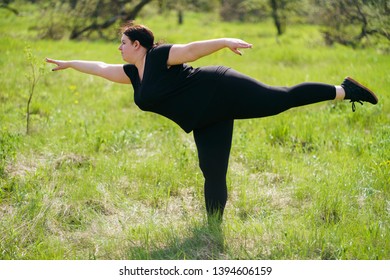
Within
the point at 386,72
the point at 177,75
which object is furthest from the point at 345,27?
the point at 177,75

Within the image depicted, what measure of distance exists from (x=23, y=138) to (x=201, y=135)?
9.05 feet

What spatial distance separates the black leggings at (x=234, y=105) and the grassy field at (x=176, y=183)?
539 mm

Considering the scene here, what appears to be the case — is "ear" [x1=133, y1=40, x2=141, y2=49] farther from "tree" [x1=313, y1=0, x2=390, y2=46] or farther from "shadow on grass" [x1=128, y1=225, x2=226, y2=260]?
"tree" [x1=313, y1=0, x2=390, y2=46]

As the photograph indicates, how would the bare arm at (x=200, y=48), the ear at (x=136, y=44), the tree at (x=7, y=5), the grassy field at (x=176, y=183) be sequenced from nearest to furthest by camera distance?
the bare arm at (x=200, y=48)
the grassy field at (x=176, y=183)
the ear at (x=136, y=44)
the tree at (x=7, y=5)

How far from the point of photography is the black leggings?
11.7ft

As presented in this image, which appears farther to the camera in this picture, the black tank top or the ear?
the ear

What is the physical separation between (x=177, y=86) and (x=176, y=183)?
1.37m

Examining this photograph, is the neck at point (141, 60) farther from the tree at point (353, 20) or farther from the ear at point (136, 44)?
the tree at point (353, 20)

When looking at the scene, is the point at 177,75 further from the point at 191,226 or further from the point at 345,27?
the point at 345,27

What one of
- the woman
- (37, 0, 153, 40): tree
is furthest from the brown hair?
(37, 0, 153, 40): tree

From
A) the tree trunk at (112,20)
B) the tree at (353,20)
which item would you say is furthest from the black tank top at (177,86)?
the tree trunk at (112,20)

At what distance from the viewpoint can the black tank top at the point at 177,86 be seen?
3557 millimetres

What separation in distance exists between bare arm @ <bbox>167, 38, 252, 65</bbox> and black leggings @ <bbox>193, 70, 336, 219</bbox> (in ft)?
0.87

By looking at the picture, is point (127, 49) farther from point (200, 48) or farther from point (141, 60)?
point (200, 48)
